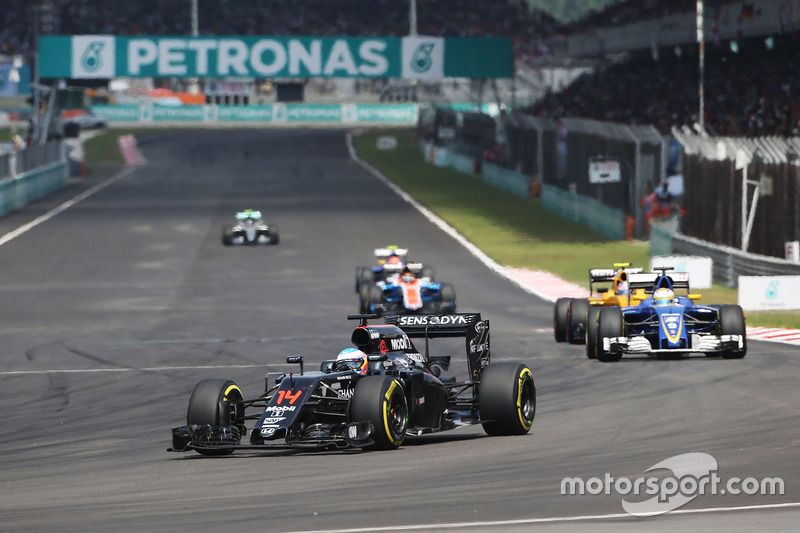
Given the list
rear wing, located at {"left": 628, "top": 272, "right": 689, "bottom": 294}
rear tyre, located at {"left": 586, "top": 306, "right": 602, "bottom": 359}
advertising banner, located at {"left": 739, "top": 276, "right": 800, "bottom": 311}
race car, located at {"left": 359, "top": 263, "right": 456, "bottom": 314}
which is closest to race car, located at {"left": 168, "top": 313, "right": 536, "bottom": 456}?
rear tyre, located at {"left": 586, "top": 306, "right": 602, "bottom": 359}

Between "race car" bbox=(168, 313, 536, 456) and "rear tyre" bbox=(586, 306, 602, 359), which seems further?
"rear tyre" bbox=(586, 306, 602, 359)

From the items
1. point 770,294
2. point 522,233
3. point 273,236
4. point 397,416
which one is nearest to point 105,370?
point 397,416

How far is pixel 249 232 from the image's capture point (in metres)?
40.3

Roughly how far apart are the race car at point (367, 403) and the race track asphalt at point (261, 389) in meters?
0.21

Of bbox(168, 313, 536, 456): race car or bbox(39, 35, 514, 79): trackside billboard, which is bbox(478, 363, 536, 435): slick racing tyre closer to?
bbox(168, 313, 536, 456): race car

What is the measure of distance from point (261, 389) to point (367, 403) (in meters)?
5.54

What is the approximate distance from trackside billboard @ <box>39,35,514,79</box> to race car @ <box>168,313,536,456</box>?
45.5m

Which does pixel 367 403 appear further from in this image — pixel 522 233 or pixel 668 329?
pixel 522 233

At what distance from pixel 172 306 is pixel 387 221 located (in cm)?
1879

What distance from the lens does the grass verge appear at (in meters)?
33.3

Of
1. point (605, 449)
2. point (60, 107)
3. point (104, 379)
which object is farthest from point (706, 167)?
point (60, 107)

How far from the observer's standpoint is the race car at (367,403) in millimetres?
12742

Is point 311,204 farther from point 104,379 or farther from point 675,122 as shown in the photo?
point 104,379

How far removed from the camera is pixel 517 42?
3420 inches
